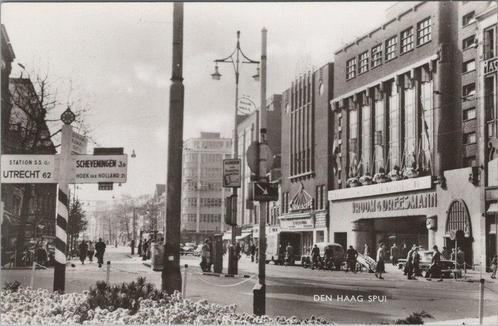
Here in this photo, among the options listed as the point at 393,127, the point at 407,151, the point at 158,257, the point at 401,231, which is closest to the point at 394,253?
the point at 401,231

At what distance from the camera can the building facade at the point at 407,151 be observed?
73.9ft

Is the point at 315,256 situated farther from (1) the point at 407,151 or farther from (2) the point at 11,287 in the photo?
(2) the point at 11,287

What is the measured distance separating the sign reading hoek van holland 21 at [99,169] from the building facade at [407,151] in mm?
10424

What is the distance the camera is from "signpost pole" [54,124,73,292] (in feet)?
35.8

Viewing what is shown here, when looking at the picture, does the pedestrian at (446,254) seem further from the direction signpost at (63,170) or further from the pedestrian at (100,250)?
the direction signpost at (63,170)

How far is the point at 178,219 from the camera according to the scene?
1032cm

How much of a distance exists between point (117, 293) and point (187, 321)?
1239mm

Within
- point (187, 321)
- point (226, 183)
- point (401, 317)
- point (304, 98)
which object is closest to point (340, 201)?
point (304, 98)

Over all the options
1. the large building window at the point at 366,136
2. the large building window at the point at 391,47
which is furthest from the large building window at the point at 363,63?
the large building window at the point at 366,136

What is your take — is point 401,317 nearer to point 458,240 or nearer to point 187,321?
point 187,321

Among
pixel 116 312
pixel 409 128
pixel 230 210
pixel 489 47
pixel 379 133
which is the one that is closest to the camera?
pixel 116 312

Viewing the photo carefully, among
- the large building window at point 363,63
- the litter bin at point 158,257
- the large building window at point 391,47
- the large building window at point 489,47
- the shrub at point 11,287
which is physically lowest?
the shrub at point 11,287

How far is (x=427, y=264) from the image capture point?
24.3 meters

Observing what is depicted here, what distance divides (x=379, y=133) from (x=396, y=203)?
3.89m
